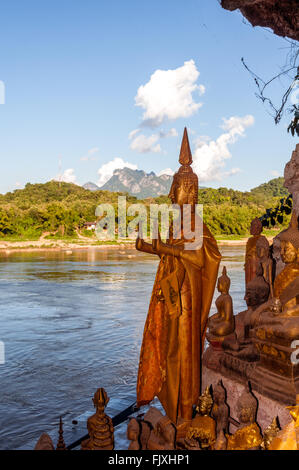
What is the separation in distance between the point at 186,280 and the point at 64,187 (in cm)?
10707

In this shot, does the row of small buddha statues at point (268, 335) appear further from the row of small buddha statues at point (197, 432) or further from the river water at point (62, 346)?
the river water at point (62, 346)

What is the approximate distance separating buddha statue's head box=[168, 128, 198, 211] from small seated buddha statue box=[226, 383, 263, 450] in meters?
1.72

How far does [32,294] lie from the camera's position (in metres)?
16.4

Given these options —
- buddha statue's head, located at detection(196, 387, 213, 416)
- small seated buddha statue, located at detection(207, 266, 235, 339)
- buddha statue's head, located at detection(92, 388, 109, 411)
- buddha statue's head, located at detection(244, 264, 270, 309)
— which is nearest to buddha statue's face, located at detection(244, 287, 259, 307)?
buddha statue's head, located at detection(244, 264, 270, 309)

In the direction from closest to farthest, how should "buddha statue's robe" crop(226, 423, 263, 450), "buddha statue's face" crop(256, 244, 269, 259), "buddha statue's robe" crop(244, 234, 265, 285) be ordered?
1. "buddha statue's robe" crop(226, 423, 263, 450)
2. "buddha statue's face" crop(256, 244, 269, 259)
3. "buddha statue's robe" crop(244, 234, 265, 285)

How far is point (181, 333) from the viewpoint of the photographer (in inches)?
145

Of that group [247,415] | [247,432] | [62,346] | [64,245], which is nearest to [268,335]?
[247,415]

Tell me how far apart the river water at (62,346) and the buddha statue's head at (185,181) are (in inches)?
133

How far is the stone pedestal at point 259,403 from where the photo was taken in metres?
3.02

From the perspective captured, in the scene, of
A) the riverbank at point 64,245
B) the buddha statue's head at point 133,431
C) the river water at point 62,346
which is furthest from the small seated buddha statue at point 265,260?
the riverbank at point 64,245

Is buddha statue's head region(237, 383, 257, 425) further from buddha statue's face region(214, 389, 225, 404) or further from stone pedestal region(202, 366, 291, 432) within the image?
buddha statue's face region(214, 389, 225, 404)

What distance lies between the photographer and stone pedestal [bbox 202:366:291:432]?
9.91 ft

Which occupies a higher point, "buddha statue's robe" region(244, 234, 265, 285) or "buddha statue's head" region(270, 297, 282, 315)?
"buddha statue's robe" region(244, 234, 265, 285)

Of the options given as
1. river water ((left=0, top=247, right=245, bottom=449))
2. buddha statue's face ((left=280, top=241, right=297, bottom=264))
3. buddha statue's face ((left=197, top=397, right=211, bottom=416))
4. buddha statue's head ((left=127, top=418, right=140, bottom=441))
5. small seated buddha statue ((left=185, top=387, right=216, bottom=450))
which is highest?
buddha statue's face ((left=280, top=241, right=297, bottom=264))
